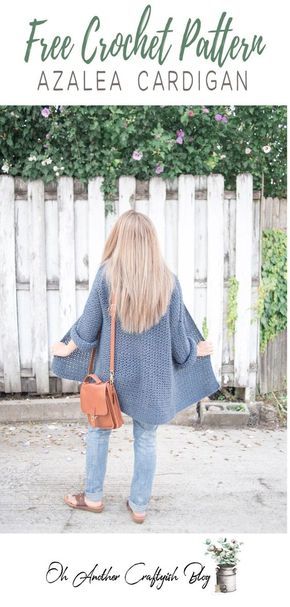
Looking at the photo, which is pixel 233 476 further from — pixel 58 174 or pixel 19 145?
pixel 19 145

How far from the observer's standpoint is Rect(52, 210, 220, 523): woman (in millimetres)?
3082

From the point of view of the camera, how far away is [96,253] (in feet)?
15.7

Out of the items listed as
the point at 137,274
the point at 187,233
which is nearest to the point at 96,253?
the point at 187,233

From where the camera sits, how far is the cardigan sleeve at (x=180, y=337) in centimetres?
323

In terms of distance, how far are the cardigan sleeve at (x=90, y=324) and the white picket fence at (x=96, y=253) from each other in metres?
1.58

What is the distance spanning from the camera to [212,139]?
4.76m

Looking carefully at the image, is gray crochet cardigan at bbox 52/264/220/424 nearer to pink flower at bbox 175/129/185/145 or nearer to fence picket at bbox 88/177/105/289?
fence picket at bbox 88/177/105/289

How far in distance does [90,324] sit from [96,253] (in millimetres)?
1649

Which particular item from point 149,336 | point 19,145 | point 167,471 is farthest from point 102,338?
point 19,145

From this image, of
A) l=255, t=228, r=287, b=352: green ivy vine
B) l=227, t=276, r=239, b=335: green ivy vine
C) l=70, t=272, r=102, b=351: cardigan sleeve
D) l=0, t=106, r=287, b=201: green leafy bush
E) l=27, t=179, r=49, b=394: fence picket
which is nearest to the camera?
l=70, t=272, r=102, b=351: cardigan sleeve

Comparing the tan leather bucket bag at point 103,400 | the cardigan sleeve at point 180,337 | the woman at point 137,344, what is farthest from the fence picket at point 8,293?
the cardigan sleeve at point 180,337

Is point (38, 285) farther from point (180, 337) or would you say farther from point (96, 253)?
point (180, 337)

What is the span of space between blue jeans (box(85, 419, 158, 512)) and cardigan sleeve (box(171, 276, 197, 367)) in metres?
0.39

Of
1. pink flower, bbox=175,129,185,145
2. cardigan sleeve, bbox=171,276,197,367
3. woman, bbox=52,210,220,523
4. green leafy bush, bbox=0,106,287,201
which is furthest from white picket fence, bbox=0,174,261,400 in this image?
cardigan sleeve, bbox=171,276,197,367
